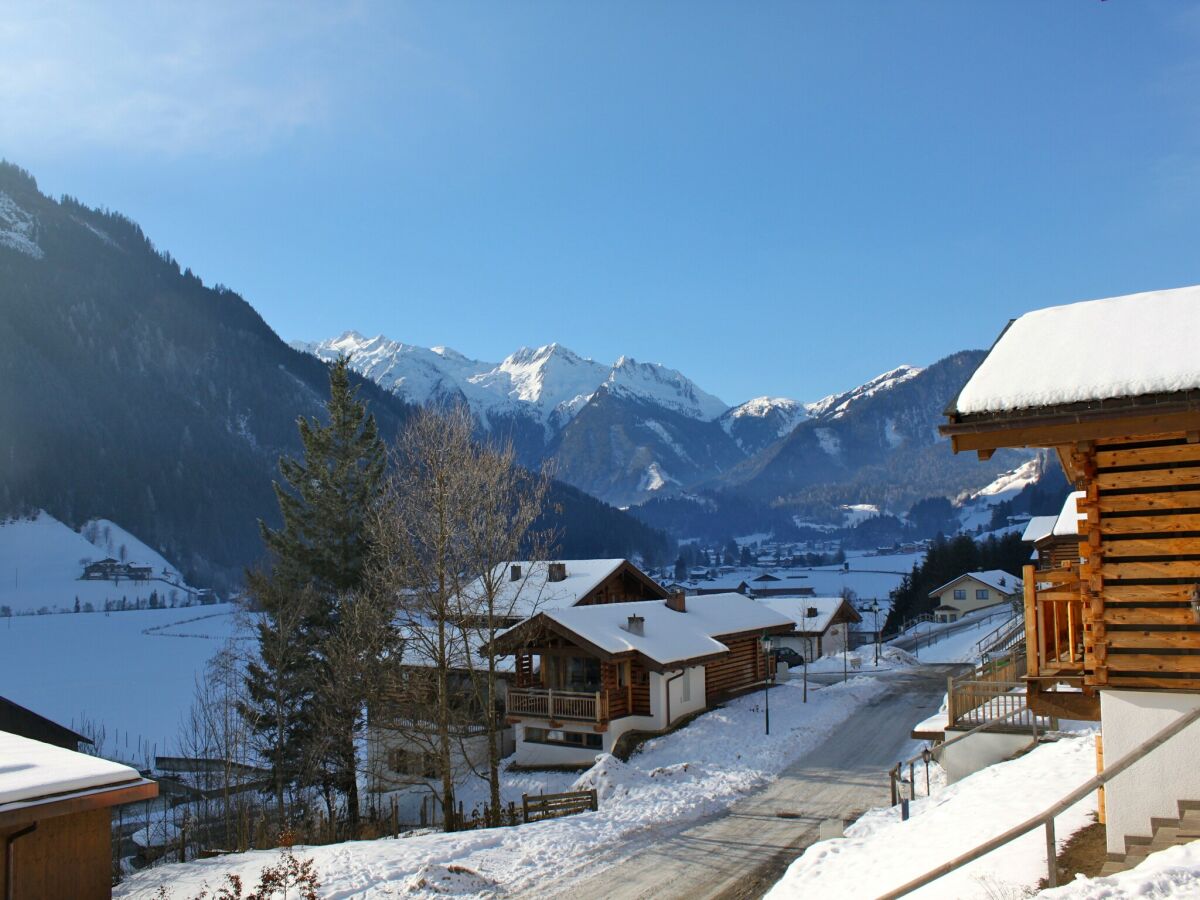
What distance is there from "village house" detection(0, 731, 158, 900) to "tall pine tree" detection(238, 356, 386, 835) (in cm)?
1643

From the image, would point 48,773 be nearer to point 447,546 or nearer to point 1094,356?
point 447,546

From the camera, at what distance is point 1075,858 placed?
10586mm

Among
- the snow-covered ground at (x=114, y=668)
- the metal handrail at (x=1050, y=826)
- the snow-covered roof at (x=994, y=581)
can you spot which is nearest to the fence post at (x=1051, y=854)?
the metal handrail at (x=1050, y=826)

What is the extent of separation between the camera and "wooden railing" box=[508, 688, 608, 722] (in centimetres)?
3152

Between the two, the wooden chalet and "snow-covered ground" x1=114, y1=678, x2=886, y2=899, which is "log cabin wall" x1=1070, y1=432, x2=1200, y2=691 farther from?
the wooden chalet

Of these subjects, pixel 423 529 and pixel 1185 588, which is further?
pixel 423 529

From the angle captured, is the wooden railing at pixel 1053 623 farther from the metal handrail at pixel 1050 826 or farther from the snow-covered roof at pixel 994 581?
the snow-covered roof at pixel 994 581

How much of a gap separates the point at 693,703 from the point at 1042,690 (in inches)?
975

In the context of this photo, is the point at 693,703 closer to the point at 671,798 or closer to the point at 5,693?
the point at 671,798

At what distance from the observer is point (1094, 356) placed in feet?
35.6

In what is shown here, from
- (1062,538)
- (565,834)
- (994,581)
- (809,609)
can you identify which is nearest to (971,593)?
(994,581)

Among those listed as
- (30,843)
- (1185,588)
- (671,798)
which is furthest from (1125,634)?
(671,798)

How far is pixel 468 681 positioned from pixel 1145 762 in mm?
29651

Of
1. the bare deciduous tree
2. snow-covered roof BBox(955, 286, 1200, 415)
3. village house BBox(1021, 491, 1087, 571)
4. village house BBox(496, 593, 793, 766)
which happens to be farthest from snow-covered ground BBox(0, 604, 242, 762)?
snow-covered roof BBox(955, 286, 1200, 415)
